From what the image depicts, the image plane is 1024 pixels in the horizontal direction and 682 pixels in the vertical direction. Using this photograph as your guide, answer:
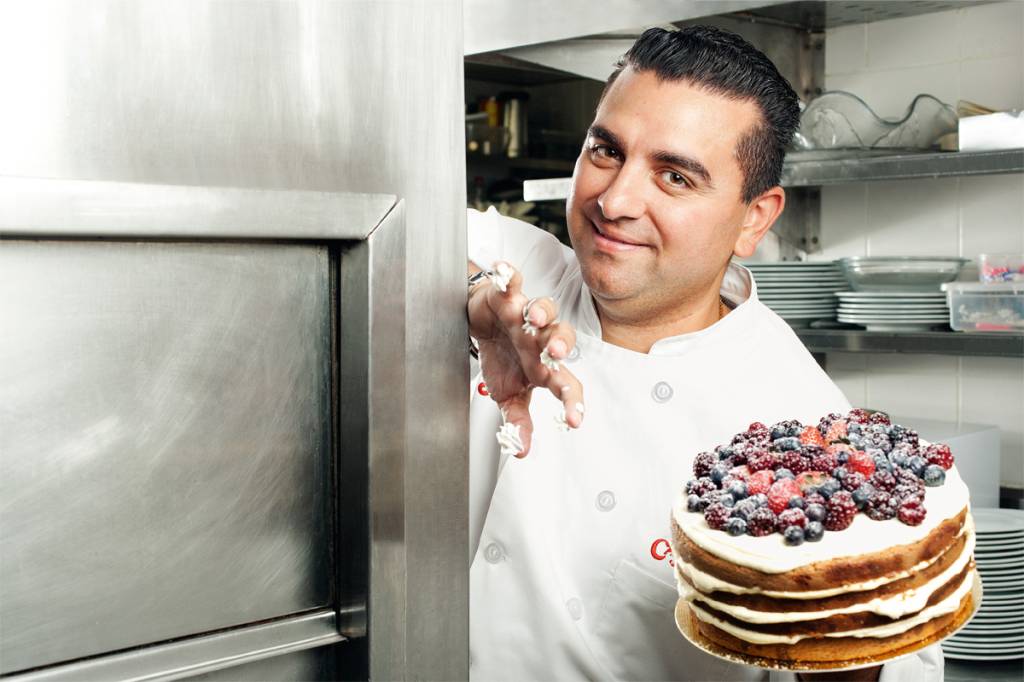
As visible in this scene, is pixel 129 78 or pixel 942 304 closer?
pixel 129 78

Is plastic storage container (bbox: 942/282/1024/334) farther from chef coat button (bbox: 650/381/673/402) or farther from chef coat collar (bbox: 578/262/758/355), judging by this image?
chef coat button (bbox: 650/381/673/402)

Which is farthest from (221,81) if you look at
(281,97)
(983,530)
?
(983,530)

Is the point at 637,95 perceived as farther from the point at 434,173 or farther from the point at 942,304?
the point at 942,304

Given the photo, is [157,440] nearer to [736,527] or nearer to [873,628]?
[736,527]

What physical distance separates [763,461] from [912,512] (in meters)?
0.17

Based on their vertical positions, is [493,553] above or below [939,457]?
below


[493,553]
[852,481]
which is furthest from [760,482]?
[493,553]

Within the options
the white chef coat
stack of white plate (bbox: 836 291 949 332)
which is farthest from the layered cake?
stack of white plate (bbox: 836 291 949 332)

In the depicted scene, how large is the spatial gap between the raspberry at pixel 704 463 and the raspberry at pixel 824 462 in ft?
0.44

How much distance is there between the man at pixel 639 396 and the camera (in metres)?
1.47

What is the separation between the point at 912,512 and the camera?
43.2 inches

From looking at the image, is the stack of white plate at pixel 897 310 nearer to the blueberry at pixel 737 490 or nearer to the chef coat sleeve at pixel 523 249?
the chef coat sleeve at pixel 523 249

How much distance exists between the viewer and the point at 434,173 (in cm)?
84

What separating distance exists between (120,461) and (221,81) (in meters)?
0.29
